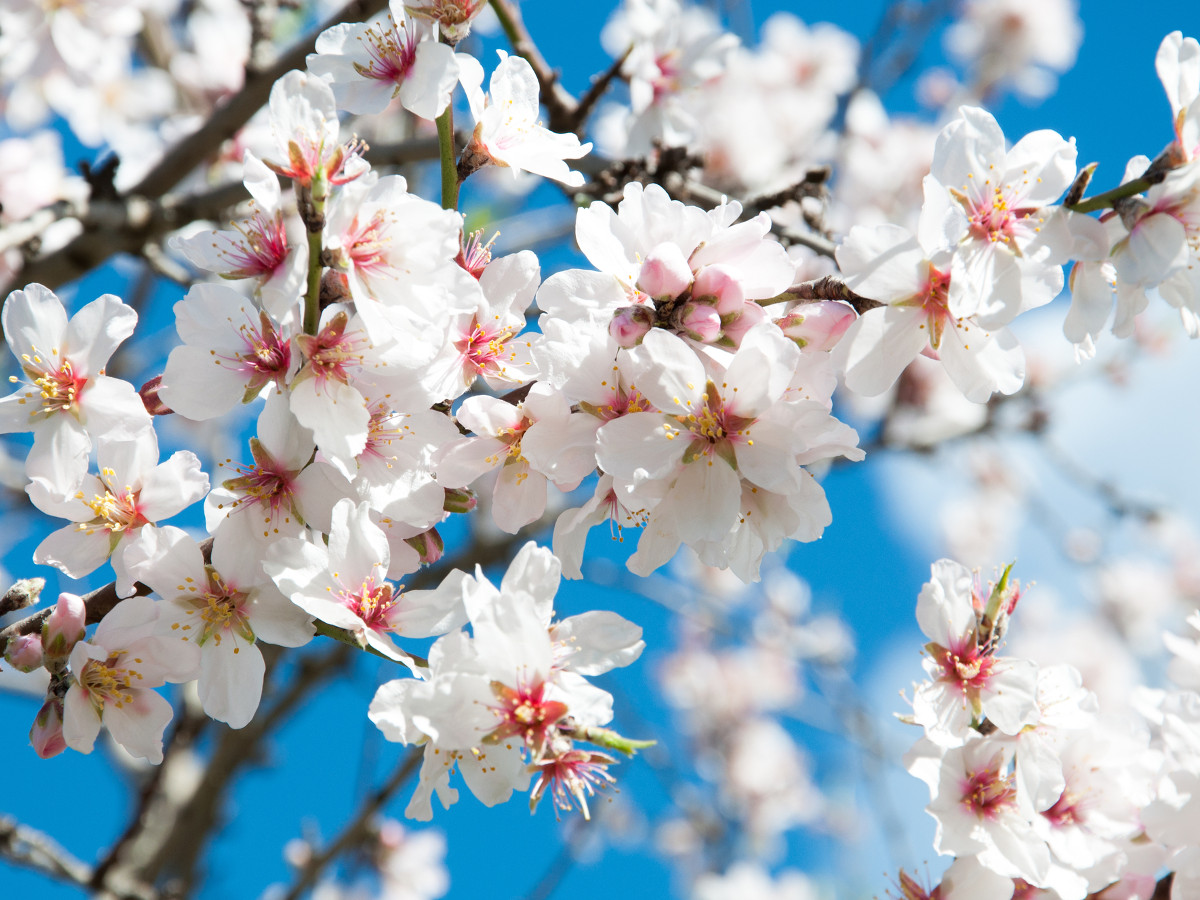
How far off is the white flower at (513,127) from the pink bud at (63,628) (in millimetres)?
A: 859

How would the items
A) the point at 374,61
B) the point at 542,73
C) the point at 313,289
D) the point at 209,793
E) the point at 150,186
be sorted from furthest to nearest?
the point at 209,793 < the point at 150,186 < the point at 542,73 < the point at 374,61 < the point at 313,289

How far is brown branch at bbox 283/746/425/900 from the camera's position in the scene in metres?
2.44

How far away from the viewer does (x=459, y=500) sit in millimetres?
1283

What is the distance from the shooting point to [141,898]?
2.49 m

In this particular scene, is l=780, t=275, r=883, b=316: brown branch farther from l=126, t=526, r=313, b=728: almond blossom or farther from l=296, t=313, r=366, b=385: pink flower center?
l=126, t=526, r=313, b=728: almond blossom

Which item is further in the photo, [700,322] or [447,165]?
[447,165]

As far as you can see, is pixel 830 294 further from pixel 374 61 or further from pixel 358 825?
pixel 358 825

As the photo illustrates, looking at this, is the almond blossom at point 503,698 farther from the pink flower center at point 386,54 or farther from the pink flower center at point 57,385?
the pink flower center at point 386,54

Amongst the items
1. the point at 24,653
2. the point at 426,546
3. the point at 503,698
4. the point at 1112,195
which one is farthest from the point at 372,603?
the point at 1112,195

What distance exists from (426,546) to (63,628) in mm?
506

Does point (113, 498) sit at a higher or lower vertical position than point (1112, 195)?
lower

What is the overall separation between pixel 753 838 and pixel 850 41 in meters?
6.93

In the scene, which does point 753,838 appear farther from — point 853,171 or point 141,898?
point 141,898

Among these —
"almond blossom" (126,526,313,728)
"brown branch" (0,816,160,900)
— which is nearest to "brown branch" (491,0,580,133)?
"almond blossom" (126,526,313,728)
